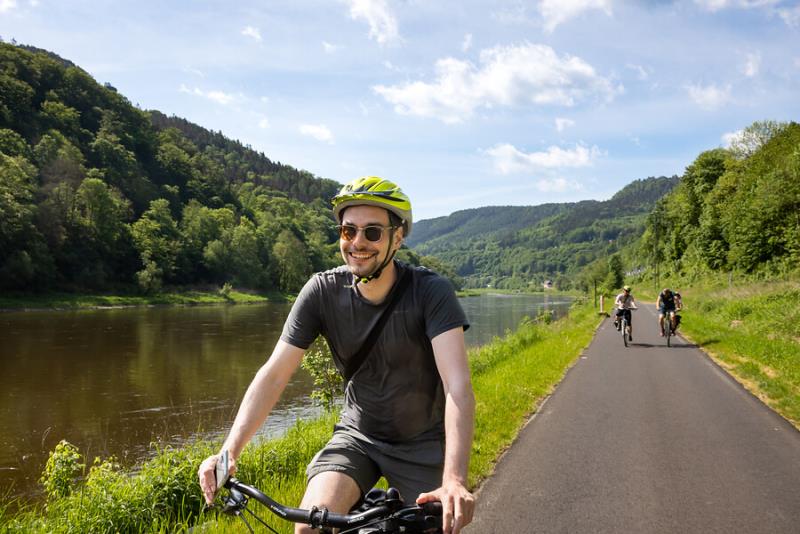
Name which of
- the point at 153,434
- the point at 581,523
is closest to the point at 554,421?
the point at 581,523

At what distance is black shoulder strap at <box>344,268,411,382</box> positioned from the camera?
2521 millimetres

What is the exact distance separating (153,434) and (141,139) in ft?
409

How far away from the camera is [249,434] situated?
2432 mm

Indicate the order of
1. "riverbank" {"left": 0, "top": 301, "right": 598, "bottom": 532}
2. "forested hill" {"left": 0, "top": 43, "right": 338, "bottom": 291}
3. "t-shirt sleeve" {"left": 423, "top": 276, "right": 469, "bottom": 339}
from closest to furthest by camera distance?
"t-shirt sleeve" {"left": 423, "top": 276, "right": 469, "bottom": 339}, "riverbank" {"left": 0, "top": 301, "right": 598, "bottom": 532}, "forested hill" {"left": 0, "top": 43, "right": 338, "bottom": 291}

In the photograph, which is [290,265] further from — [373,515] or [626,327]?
[373,515]

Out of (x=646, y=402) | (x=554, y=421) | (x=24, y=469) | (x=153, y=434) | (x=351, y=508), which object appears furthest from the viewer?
(x=153, y=434)

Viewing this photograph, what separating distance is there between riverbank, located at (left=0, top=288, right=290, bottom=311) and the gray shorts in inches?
2128

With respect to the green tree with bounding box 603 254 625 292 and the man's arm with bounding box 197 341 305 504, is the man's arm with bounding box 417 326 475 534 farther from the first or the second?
the green tree with bounding box 603 254 625 292

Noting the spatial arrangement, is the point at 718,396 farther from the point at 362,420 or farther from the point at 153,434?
the point at 153,434

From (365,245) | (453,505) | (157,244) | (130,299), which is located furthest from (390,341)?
(157,244)

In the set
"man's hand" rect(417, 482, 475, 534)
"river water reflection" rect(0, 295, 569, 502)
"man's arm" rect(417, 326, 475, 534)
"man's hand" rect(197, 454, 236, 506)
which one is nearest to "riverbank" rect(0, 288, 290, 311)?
"river water reflection" rect(0, 295, 569, 502)

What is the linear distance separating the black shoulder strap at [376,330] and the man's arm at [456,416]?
251 mm

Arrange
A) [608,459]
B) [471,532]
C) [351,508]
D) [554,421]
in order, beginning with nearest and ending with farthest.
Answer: [351,508] < [471,532] < [608,459] < [554,421]

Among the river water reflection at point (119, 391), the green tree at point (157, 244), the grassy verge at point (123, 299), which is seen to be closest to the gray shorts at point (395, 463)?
the river water reflection at point (119, 391)
